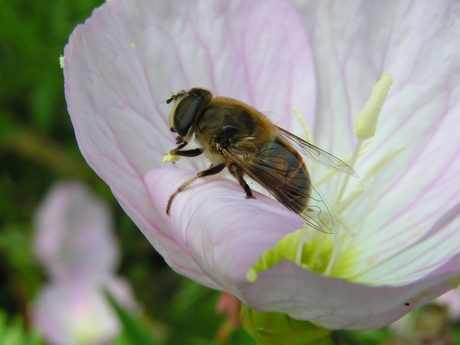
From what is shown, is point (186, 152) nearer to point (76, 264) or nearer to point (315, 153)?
point (315, 153)

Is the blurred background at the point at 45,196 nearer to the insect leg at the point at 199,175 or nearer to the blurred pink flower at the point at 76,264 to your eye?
the blurred pink flower at the point at 76,264

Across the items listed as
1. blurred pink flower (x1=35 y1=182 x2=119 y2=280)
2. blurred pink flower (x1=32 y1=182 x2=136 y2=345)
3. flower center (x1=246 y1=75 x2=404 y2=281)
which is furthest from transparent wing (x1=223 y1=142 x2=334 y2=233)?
blurred pink flower (x1=35 y1=182 x2=119 y2=280)

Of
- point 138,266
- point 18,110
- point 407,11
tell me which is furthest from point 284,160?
point 18,110

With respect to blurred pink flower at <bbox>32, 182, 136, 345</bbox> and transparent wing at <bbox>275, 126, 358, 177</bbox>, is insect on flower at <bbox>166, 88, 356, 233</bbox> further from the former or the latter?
blurred pink flower at <bbox>32, 182, 136, 345</bbox>

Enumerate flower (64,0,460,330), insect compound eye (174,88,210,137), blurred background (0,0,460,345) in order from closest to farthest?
flower (64,0,460,330) < insect compound eye (174,88,210,137) < blurred background (0,0,460,345)

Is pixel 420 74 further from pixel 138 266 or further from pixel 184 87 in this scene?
pixel 138 266

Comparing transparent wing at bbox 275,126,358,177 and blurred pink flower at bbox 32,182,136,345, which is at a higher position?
transparent wing at bbox 275,126,358,177
